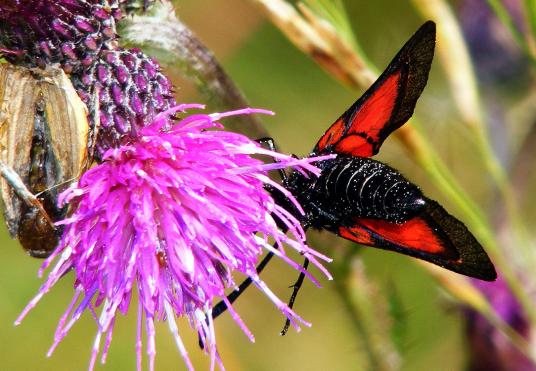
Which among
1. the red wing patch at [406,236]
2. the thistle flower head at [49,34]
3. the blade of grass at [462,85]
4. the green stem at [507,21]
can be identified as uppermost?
the green stem at [507,21]

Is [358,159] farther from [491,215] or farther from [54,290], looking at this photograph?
[54,290]

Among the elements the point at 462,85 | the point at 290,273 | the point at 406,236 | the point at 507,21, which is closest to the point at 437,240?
the point at 406,236

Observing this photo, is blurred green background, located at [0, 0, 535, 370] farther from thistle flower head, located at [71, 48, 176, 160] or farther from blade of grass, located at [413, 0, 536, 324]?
thistle flower head, located at [71, 48, 176, 160]

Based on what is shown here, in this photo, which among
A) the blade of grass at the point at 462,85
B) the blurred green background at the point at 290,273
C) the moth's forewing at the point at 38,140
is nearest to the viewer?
the moth's forewing at the point at 38,140

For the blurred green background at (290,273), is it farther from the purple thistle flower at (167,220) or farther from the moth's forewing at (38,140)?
the moth's forewing at (38,140)

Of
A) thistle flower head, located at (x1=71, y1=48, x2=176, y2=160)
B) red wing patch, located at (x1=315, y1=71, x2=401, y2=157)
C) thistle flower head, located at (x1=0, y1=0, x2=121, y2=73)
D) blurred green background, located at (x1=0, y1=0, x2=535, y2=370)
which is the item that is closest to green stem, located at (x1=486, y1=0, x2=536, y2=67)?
red wing patch, located at (x1=315, y1=71, x2=401, y2=157)

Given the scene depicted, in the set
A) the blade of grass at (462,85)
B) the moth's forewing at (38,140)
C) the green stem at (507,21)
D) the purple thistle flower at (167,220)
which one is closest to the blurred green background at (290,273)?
the blade of grass at (462,85)
